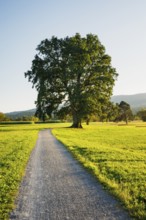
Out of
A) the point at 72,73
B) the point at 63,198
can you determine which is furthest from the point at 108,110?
the point at 63,198

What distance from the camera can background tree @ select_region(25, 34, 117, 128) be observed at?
215ft

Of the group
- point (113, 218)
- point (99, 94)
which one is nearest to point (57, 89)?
point (99, 94)

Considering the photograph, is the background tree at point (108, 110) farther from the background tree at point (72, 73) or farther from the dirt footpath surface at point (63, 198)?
the dirt footpath surface at point (63, 198)

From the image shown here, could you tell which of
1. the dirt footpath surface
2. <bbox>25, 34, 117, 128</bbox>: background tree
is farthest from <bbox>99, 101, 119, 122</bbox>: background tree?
the dirt footpath surface

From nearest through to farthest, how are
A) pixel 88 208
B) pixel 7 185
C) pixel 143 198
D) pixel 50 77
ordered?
pixel 88 208
pixel 143 198
pixel 7 185
pixel 50 77

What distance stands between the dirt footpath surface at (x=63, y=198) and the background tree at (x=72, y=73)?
1997 inches

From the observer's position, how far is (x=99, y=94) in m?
66.9

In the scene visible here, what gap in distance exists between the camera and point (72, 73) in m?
64.4

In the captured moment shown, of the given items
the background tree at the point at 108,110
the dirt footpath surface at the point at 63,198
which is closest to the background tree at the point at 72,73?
the background tree at the point at 108,110

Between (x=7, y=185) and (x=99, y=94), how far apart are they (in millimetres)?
55757

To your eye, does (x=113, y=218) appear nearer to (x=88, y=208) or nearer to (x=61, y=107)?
(x=88, y=208)

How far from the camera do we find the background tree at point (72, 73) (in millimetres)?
65438

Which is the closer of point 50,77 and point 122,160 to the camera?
point 122,160

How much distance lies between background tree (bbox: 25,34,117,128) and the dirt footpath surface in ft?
166
